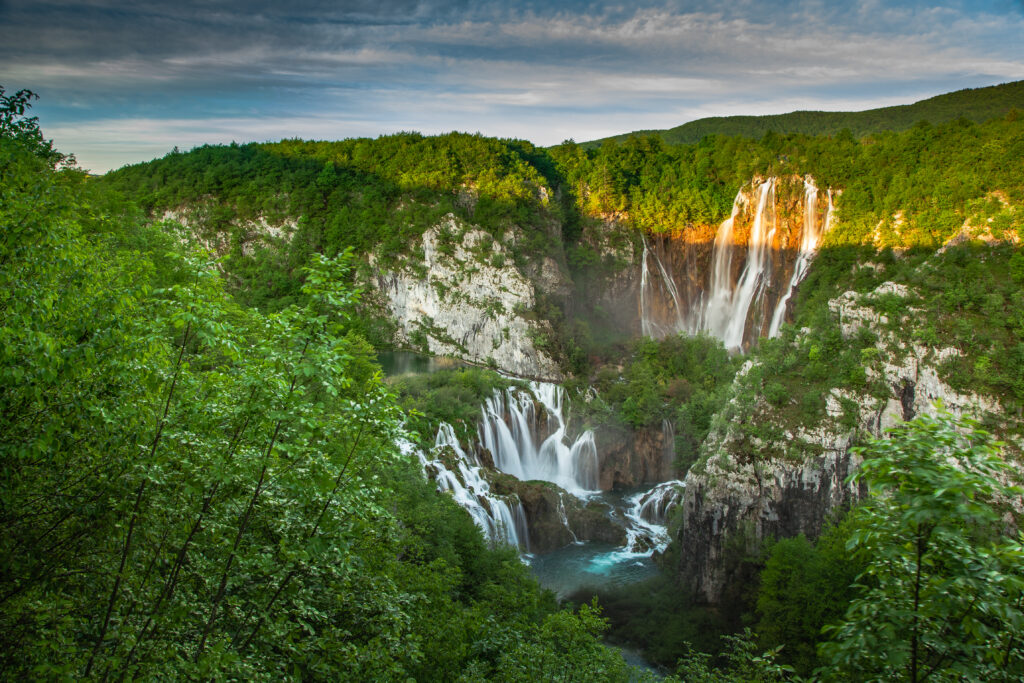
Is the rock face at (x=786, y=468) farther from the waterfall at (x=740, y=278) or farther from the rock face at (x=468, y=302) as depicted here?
the rock face at (x=468, y=302)

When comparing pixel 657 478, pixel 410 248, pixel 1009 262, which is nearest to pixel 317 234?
pixel 410 248

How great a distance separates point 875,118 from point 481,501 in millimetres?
62947

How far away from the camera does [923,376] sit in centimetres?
2464

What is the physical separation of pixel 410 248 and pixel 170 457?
159 feet

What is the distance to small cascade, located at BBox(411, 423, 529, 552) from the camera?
24172 millimetres

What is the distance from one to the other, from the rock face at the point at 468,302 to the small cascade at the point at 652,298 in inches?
330

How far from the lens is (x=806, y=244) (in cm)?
4506

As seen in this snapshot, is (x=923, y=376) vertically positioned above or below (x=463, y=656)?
above

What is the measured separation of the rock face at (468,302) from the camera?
47312 millimetres

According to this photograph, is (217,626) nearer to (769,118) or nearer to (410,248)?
(410,248)

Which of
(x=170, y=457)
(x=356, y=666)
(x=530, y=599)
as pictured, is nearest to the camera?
(x=170, y=457)

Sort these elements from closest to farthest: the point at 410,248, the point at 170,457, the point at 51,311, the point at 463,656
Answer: the point at 51,311, the point at 170,457, the point at 463,656, the point at 410,248

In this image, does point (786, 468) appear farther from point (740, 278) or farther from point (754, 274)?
point (740, 278)

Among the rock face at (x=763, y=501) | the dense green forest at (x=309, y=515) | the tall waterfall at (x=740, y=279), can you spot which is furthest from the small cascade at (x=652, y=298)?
the rock face at (x=763, y=501)
